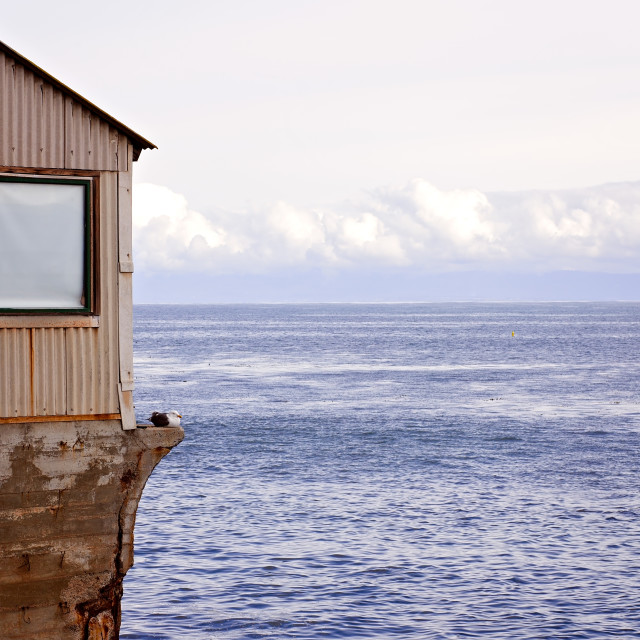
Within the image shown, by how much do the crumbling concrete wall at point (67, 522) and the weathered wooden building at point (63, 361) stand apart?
1 centimetres

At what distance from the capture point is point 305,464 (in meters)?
30.0

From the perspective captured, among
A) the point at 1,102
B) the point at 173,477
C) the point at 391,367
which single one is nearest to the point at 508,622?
the point at 1,102

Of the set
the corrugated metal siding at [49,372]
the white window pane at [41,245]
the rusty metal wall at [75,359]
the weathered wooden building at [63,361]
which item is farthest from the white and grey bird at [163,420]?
the white window pane at [41,245]

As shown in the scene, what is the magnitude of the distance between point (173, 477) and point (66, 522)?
18226 millimetres

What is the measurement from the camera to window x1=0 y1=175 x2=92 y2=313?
30.6 ft

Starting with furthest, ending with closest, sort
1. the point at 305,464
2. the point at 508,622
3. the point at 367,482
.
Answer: the point at 305,464 < the point at 367,482 < the point at 508,622

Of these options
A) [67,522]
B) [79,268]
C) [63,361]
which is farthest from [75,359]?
[67,522]

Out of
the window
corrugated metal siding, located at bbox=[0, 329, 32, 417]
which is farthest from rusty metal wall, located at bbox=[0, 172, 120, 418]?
the window

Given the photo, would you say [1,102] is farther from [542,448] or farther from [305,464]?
[542,448]

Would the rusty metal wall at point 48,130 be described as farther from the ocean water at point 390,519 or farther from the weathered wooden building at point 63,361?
the ocean water at point 390,519

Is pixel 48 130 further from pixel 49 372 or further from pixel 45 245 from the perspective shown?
pixel 49 372

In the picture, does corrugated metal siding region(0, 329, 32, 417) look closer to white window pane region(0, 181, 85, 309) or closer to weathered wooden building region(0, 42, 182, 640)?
weathered wooden building region(0, 42, 182, 640)

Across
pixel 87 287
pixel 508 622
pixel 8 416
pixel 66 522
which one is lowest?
pixel 508 622

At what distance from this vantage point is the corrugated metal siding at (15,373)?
9.20 metres
